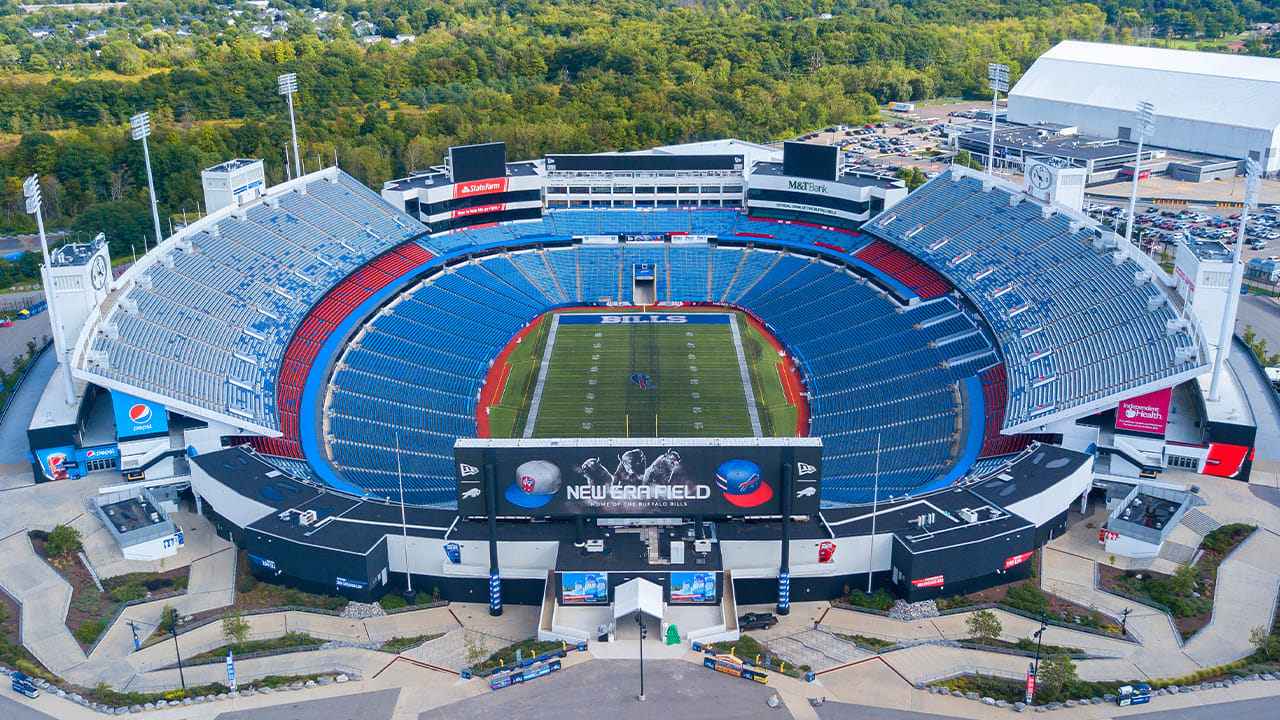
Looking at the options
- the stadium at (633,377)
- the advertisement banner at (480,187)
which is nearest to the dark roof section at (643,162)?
the stadium at (633,377)

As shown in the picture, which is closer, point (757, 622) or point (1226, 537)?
point (757, 622)

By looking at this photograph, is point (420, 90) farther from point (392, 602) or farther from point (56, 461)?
point (392, 602)

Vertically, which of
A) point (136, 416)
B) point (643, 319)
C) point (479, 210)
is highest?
point (479, 210)

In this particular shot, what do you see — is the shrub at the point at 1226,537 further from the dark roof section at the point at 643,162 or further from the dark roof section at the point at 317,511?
the dark roof section at the point at 643,162

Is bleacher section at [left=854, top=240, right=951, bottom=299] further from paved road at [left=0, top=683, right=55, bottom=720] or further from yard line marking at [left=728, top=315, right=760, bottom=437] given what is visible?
paved road at [left=0, top=683, right=55, bottom=720]

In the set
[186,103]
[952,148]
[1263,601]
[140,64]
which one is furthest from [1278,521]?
[140,64]

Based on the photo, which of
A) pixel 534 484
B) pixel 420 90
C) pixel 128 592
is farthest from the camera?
pixel 420 90

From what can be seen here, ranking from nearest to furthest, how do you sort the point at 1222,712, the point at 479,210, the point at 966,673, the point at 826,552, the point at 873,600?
1. the point at 1222,712
2. the point at 966,673
3. the point at 873,600
4. the point at 826,552
5. the point at 479,210

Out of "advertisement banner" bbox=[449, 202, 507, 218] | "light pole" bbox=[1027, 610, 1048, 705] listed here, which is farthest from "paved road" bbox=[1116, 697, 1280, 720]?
"advertisement banner" bbox=[449, 202, 507, 218]

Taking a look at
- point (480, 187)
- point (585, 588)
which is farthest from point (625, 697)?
point (480, 187)
